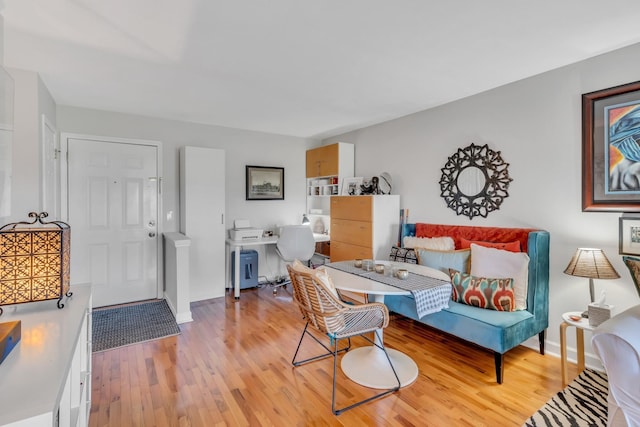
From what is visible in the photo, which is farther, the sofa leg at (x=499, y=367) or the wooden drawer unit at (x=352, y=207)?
the wooden drawer unit at (x=352, y=207)

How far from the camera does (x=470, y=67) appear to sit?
2562 millimetres

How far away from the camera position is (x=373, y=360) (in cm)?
250

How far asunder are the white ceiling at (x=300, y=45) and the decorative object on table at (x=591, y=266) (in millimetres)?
1455

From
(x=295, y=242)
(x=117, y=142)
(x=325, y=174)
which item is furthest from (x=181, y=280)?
(x=325, y=174)

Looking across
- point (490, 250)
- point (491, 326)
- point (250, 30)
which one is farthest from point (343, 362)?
point (250, 30)

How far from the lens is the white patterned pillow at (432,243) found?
3.24 metres

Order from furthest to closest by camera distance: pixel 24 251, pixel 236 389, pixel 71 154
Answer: pixel 71 154
pixel 236 389
pixel 24 251

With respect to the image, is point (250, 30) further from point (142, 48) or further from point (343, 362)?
point (343, 362)

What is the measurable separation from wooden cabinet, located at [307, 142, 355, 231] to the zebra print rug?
3206mm

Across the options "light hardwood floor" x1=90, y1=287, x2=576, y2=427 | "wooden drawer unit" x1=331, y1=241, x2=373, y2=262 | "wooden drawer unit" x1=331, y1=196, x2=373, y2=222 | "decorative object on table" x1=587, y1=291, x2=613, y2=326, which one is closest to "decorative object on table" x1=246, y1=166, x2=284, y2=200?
"wooden drawer unit" x1=331, y1=196, x2=373, y2=222

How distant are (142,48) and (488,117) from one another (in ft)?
9.90

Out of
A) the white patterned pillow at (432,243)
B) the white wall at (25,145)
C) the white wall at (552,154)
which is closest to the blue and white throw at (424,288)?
the white patterned pillow at (432,243)

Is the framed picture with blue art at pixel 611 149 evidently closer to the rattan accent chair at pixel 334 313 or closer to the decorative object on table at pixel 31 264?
the rattan accent chair at pixel 334 313

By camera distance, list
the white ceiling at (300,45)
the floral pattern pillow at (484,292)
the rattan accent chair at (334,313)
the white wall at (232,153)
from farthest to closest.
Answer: the white wall at (232,153)
the floral pattern pillow at (484,292)
the rattan accent chair at (334,313)
the white ceiling at (300,45)
